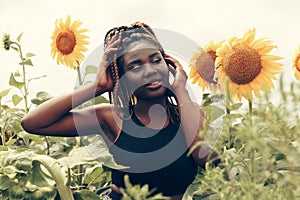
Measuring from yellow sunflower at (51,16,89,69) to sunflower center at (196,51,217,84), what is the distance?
63cm

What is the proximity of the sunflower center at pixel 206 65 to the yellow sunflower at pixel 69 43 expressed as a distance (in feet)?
2.07

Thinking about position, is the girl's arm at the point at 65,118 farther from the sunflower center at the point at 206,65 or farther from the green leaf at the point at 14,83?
the green leaf at the point at 14,83

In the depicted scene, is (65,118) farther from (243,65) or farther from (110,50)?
(243,65)

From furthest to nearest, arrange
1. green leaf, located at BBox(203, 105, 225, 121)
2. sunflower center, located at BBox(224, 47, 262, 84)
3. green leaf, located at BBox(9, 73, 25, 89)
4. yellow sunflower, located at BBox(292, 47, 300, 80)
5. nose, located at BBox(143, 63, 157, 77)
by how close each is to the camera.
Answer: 1. green leaf, located at BBox(9, 73, 25, 89)
2. yellow sunflower, located at BBox(292, 47, 300, 80)
3. green leaf, located at BBox(203, 105, 225, 121)
4. sunflower center, located at BBox(224, 47, 262, 84)
5. nose, located at BBox(143, 63, 157, 77)

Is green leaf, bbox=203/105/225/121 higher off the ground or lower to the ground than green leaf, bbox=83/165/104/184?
higher

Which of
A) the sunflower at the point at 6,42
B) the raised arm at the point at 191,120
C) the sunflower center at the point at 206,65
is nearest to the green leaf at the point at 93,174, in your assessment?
the raised arm at the point at 191,120

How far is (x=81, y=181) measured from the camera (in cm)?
251

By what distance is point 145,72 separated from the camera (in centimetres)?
212

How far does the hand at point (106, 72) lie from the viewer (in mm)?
2170

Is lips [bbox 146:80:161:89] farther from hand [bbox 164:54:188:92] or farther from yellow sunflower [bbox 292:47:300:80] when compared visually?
yellow sunflower [bbox 292:47:300:80]

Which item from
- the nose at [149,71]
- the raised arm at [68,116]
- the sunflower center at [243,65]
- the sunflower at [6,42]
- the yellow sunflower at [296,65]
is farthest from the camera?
the sunflower at [6,42]

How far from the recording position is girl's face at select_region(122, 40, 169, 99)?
213 centimetres

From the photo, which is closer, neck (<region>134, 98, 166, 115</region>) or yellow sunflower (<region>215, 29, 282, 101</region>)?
neck (<region>134, 98, 166, 115</region>)

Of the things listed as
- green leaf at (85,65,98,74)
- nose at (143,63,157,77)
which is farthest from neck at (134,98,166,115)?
green leaf at (85,65,98,74)
